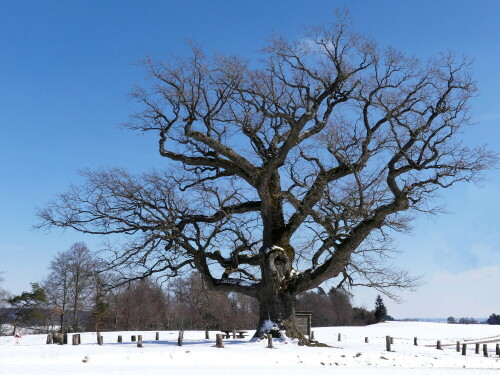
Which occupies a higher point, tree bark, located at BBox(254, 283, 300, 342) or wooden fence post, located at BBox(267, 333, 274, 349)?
tree bark, located at BBox(254, 283, 300, 342)

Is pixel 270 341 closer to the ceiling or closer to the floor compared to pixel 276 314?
closer to the floor

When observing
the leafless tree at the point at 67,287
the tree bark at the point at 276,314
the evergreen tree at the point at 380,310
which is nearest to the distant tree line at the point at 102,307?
the leafless tree at the point at 67,287

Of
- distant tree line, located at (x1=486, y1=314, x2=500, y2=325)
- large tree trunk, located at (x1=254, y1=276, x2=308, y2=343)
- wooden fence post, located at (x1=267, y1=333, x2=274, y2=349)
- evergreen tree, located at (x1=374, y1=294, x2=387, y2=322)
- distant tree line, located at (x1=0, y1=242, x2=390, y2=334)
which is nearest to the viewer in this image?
wooden fence post, located at (x1=267, y1=333, x2=274, y2=349)

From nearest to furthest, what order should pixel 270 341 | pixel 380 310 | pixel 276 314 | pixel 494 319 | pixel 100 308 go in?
pixel 270 341 < pixel 276 314 < pixel 100 308 < pixel 380 310 < pixel 494 319

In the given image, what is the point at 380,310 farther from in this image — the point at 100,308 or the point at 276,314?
the point at 276,314

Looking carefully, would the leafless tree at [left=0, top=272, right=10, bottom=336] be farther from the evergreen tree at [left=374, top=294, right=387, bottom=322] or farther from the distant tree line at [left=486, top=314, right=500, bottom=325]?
the distant tree line at [left=486, top=314, right=500, bottom=325]

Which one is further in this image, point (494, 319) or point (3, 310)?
point (494, 319)

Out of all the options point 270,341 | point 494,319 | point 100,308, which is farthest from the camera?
point 494,319

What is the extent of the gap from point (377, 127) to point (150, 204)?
421 inches

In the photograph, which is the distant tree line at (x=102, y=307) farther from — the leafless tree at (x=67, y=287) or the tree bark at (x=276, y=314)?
the tree bark at (x=276, y=314)

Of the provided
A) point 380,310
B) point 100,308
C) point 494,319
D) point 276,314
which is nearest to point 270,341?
point 276,314

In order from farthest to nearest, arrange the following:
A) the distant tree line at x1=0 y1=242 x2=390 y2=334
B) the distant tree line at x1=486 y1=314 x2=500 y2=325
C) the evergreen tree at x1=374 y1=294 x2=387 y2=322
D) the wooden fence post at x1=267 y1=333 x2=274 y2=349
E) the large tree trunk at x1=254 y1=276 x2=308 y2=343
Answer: the distant tree line at x1=486 y1=314 x2=500 y2=325 → the evergreen tree at x1=374 y1=294 x2=387 y2=322 → the distant tree line at x1=0 y1=242 x2=390 y2=334 → the large tree trunk at x1=254 y1=276 x2=308 y2=343 → the wooden fence post at x1=267 y1=333 x2=274 y2=349

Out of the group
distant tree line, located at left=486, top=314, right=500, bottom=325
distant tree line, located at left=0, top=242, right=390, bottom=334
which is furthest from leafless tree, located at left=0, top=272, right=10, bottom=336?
distant tree line, located at left=486, top=314, right=500, bottom=325

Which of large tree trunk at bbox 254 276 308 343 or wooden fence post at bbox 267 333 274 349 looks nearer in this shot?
wooden fence post at bbox 267 333 274 349
